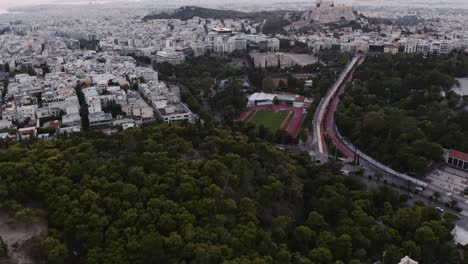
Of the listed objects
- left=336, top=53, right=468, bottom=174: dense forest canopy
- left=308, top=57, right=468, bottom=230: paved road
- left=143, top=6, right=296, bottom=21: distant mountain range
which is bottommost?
left=308, top=57, right=468, bottom=230: paved road

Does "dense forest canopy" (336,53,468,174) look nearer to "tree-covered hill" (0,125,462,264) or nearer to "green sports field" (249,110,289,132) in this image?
"green sports field" (249,110,289,132)

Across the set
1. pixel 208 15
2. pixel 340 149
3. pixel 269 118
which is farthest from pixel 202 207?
pixel 208 15

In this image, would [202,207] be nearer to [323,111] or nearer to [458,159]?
[458,159]

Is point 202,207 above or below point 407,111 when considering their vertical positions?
below

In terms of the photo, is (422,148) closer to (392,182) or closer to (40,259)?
(392,182)

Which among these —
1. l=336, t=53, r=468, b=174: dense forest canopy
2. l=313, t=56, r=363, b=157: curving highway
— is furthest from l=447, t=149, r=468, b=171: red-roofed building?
l=313, t=56, r=363, b=157: curving highway

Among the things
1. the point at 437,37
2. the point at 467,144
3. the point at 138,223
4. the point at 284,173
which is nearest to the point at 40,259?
the point at 138,223
